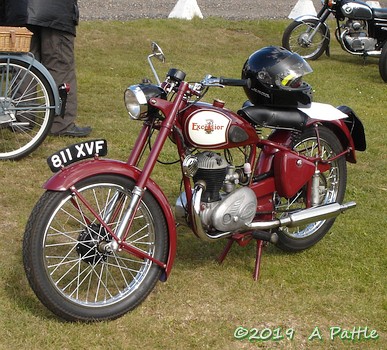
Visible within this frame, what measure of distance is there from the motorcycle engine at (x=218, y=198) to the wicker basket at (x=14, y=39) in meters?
2.28

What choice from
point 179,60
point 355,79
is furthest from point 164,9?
point 355,79

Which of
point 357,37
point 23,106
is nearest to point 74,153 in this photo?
point 23,106

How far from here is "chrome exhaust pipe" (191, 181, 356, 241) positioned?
415cm

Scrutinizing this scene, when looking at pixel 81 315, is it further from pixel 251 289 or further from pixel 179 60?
pixel 179 60

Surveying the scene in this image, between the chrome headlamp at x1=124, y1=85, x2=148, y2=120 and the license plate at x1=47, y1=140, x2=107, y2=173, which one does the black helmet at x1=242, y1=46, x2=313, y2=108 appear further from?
the license plate at x1=47, y1=140, x2=107, y2=173

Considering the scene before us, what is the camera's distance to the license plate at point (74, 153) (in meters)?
3.84

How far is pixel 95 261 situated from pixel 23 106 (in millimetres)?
2730

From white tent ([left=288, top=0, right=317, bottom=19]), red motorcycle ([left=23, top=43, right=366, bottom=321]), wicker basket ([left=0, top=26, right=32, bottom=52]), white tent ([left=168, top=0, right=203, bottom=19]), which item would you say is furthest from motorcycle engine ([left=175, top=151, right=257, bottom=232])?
white tent ([left=288, top=0, right=317, bottom=19])

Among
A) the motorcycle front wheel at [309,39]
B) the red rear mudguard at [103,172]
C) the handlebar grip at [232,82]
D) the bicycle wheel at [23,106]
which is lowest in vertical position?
the motorcycle front wheel at [309,39]

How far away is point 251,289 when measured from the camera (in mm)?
4426

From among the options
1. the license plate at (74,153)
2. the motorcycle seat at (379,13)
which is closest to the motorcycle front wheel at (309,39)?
the motorcycle seat at (379,13)

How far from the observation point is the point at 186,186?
4.20 metres

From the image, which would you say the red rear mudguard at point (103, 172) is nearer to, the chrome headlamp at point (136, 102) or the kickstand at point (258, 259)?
the chrome headlamp at point (136, 102)

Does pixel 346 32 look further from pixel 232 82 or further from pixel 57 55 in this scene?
pixel 232 82
